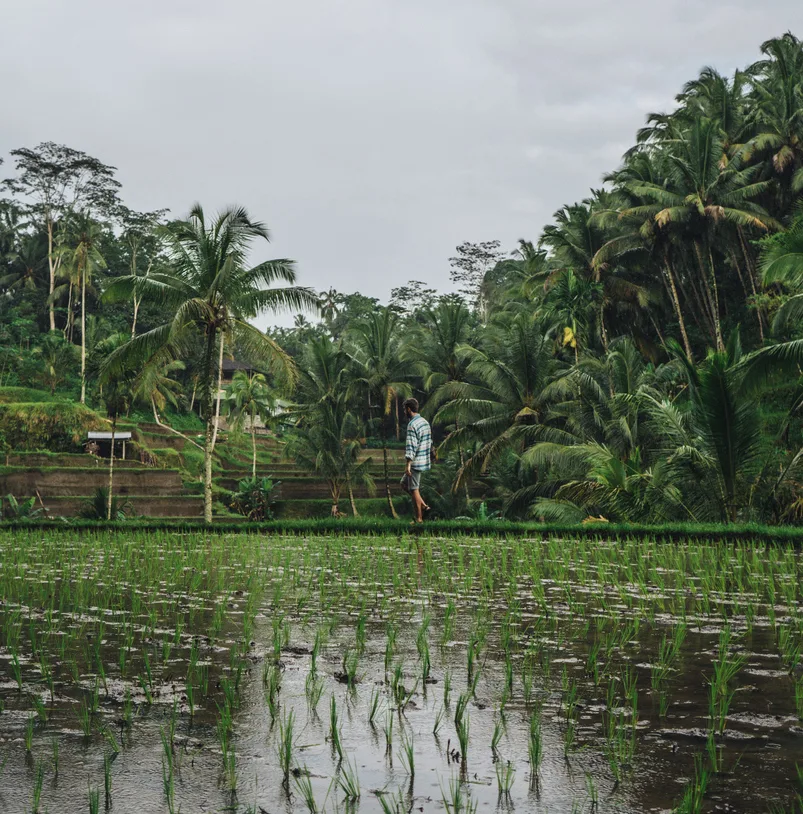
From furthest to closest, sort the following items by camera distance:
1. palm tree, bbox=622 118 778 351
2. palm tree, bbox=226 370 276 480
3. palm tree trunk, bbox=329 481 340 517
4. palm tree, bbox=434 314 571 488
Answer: palm tree, bbox=226 370 276 480, palm tree trunk, bbox=329 481 340 517, palm tree, bbox=622 118 778 351, palm tree, bbox=434 314 571 488

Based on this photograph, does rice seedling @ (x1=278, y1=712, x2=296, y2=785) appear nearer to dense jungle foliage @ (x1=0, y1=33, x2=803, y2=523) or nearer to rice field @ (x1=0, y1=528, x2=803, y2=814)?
rice field @ (x1=0, y1=528, x2=803, y2=814)

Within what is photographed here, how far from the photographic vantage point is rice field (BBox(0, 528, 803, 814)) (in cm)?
220

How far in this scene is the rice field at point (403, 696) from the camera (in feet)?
7.23

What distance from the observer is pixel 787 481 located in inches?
528

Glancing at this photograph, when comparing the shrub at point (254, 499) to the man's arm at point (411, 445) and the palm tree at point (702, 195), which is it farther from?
the man's arm at point (411, 445)

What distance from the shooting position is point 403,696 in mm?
3061

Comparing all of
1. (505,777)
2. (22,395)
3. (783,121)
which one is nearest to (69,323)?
(22,395)

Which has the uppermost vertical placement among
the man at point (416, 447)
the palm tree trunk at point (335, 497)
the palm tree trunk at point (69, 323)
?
the palm tree trunk at point (69, 323)

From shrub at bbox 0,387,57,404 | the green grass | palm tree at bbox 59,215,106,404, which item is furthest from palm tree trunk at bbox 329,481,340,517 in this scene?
the green grass

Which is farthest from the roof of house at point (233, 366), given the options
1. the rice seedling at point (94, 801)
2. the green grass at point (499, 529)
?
the rice seedling at point (94, 801)

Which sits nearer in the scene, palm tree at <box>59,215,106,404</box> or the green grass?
the green grass

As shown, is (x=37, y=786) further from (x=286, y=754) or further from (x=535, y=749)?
(x=535, y=749)

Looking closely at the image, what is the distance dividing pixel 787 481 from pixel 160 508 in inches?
855

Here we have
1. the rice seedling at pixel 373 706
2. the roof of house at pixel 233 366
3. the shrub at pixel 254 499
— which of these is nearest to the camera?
the rice seedling at pixel 373 706
